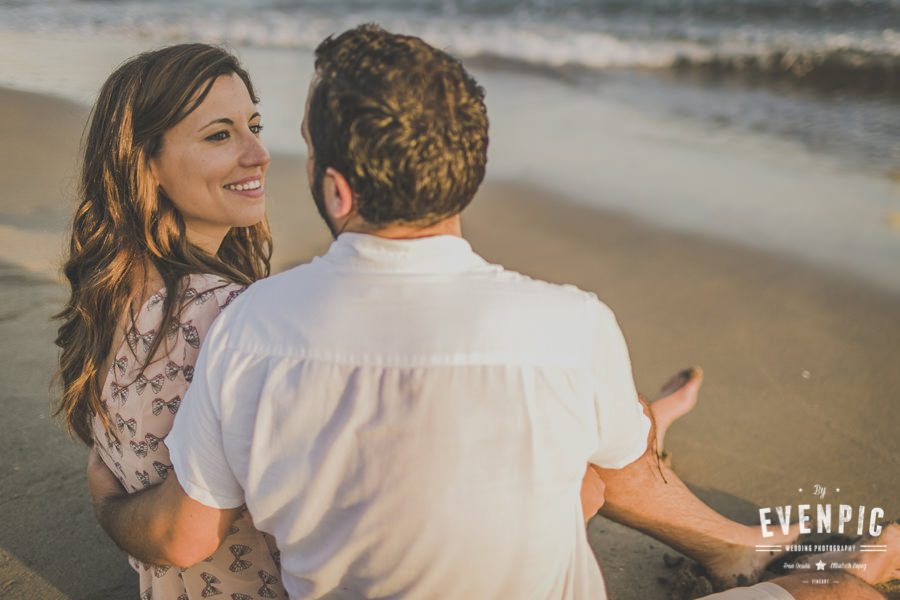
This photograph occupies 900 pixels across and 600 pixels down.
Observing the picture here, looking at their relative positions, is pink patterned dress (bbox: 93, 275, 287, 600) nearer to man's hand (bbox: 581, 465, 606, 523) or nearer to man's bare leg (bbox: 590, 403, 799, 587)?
man's hand (bbox: 581, 465, 606, 523)

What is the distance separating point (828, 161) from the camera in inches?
228

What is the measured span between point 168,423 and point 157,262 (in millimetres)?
396

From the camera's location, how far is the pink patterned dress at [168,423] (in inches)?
67.3

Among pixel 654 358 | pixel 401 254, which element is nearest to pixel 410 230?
pixel 401 254

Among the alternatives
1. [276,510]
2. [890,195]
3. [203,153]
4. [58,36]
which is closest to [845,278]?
[890,195]

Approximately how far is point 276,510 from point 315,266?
42cm

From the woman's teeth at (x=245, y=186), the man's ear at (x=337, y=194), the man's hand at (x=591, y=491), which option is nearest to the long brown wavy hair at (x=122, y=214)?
the woman's teeth at (x=245, y=186)

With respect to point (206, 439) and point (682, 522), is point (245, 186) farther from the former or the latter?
point (682, 522)

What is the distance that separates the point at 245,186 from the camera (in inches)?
86.5

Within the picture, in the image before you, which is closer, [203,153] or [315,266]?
[315,266]

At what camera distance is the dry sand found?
2.49 meters

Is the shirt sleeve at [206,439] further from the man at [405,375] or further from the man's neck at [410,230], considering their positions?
the man's neck at [410,230]

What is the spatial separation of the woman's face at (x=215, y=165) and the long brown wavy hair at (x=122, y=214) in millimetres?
31

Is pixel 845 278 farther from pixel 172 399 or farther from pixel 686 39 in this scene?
pixel 686 39
